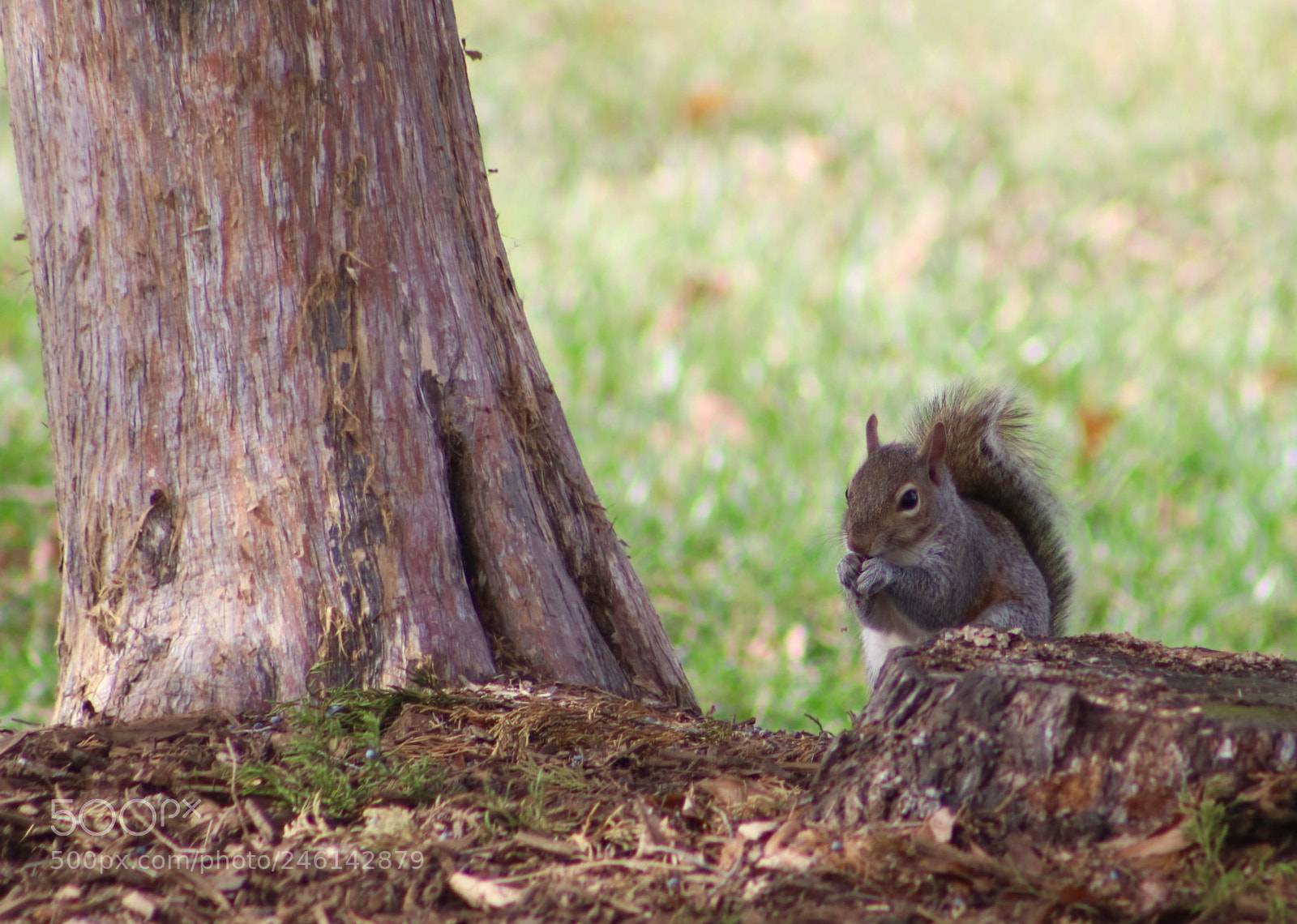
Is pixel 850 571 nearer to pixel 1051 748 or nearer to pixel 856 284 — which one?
pixel 1051 748

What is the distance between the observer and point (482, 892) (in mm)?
1723

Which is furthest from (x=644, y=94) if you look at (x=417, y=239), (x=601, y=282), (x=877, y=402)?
(x=417, y=239)

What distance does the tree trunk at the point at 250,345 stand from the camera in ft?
6.95

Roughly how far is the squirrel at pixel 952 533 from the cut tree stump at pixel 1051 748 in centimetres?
101

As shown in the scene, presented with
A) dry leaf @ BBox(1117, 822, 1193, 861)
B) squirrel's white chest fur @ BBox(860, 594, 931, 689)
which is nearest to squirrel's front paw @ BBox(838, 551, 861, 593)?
squirrel's white chest fur @ BBox(860, 594, 931, 689)

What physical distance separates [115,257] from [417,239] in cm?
47

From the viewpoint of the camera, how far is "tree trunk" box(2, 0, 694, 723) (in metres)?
2.12

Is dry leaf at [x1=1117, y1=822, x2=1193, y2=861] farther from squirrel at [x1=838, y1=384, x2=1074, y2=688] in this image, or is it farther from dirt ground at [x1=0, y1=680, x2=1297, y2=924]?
squirrel at [x1=838, y1=384, x2=1074, y2=688]

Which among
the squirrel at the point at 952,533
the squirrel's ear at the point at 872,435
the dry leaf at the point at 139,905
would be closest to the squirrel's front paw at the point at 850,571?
the squirrel at the point at 952,533

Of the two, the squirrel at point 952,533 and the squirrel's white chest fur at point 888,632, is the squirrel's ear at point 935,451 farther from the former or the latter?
the squirrel's white chest fur at point 888,632

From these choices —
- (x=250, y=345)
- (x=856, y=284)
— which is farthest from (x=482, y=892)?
(x=856, y=284)

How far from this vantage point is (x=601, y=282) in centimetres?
551

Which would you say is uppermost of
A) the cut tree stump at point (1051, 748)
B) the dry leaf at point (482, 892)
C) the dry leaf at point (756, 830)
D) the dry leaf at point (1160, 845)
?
the cut tree stump at point (1051, 748)

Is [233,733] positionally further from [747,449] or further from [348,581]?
[747,449]
